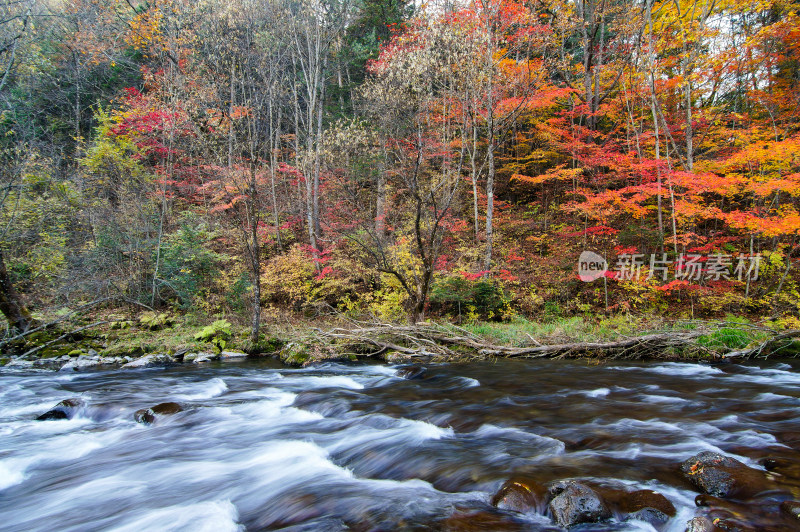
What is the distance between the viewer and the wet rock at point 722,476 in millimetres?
3076

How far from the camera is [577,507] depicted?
2.96m

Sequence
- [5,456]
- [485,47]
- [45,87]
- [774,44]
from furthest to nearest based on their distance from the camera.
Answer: [45,87], [485,47], [774,44], [5,456]

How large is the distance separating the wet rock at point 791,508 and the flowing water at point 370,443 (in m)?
0.31

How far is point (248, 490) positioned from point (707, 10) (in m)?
16.9

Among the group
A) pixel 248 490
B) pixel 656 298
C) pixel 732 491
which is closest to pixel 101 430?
pixel 248 490

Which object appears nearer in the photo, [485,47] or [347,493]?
[347,493]

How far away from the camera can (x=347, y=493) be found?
3754 millimetres

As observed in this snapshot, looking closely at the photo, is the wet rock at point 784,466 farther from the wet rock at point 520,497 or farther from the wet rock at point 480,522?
the wet rock at point 480,522

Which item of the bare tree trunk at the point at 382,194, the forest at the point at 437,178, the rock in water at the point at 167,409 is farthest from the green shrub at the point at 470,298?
the rock in water at the point at 167,409

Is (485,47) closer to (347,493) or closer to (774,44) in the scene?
(774,44)

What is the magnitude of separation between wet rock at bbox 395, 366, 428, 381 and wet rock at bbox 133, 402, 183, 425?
3.96 m

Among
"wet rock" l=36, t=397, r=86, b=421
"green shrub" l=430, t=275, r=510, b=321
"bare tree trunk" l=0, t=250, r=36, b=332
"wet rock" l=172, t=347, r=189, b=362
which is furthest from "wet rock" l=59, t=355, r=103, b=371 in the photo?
"green shrub" l=430, t=275, r=510, b=321

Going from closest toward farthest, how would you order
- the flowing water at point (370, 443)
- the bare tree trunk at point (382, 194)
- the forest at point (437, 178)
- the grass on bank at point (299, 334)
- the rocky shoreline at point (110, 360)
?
the flowing water at point (370, 443), the grass on bank at point (299, 334), the rocky shoreline at point (110, 360), the forest at point (437, 178), the bare tree trunk at point (382, 194)

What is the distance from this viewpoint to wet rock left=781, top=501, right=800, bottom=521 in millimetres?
2721
